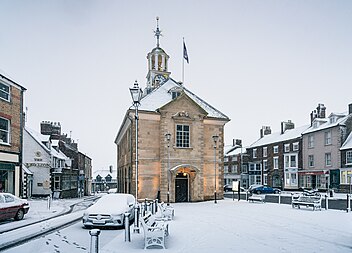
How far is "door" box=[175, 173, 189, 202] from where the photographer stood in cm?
2988

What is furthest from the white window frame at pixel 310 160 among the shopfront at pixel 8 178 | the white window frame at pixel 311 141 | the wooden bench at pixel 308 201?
the shopfront at pixel 8 178

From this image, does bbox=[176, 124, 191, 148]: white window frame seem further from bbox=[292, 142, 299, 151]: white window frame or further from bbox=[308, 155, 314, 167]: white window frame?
bbox=[292, 142, 299, 151]: white window frame

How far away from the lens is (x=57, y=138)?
48.5 metres

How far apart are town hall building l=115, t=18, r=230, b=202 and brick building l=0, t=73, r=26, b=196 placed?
847 cm

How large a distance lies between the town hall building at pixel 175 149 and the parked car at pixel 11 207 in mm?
11786

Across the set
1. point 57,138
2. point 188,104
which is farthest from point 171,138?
point 57,138

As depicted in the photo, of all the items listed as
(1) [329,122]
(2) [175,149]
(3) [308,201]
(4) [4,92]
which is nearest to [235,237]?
(3) [308,201]

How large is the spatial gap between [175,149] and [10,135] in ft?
41.0

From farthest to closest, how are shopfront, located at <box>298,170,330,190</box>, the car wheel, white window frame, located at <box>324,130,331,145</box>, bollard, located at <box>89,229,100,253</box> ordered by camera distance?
1. shopfront, located at <box>298,170,330,190</box>
2. white window frame, located at <box>324,130,331,145</box>
3. the car wheel
4. bollard, located at <box>89,229,100,253</box>

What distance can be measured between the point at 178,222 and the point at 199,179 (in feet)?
45.5

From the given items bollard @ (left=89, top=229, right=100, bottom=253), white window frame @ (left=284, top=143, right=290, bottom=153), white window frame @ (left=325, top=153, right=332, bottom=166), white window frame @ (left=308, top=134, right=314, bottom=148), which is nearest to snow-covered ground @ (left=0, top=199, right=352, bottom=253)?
bollard @ (left=89, top=229, right=100, bottom=253)

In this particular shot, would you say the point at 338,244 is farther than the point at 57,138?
No

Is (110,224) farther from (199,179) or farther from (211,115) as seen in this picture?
(211,115)

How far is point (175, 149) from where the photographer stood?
2945cm
